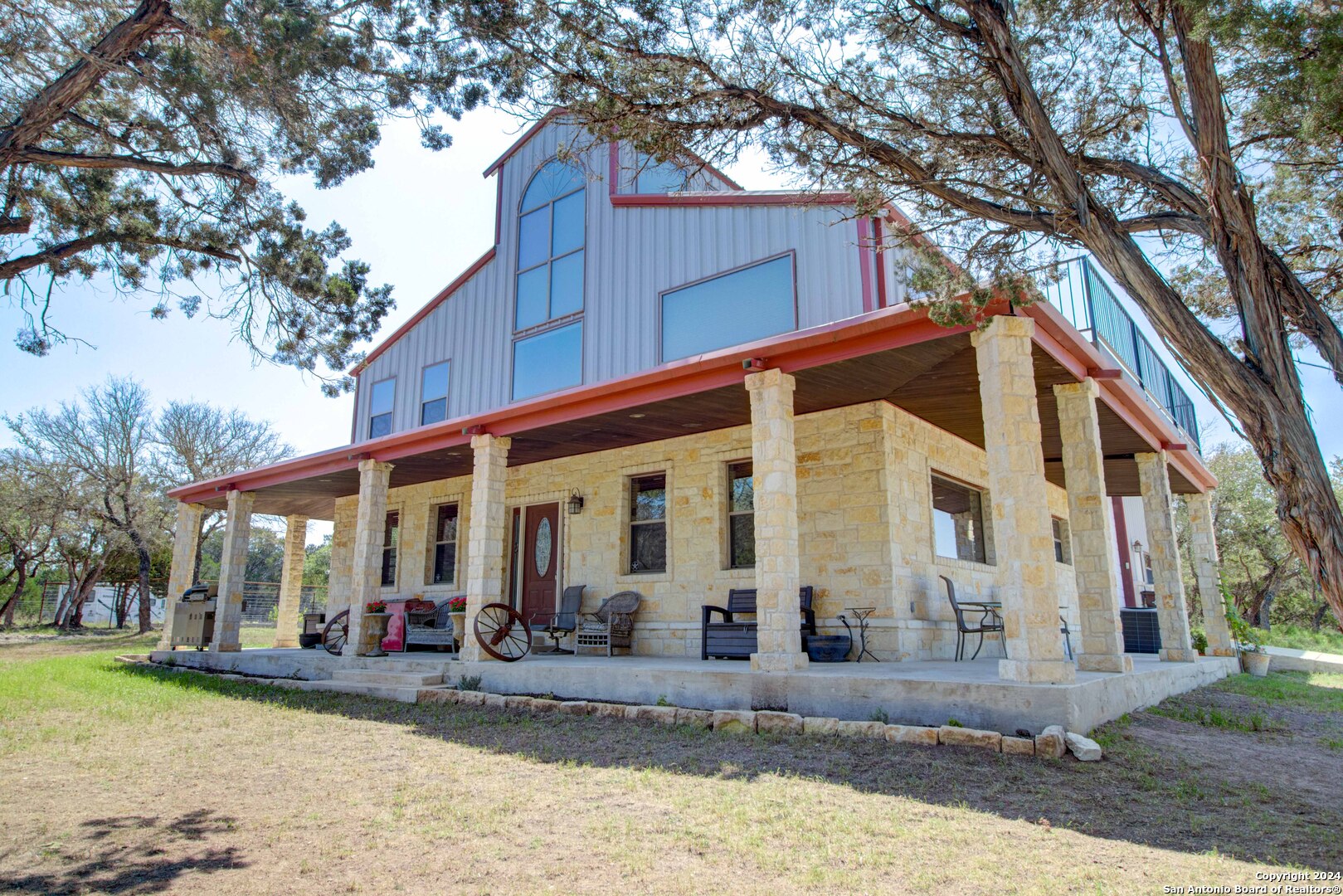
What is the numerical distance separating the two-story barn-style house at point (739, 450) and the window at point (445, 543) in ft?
0.17

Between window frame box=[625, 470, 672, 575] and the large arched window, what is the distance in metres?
1.99

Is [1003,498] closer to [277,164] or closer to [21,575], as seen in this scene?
[277,164]

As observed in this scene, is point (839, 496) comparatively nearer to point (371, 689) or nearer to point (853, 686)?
point (853, 686)

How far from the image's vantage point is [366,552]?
36.3ft

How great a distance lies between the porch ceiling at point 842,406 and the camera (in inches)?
300

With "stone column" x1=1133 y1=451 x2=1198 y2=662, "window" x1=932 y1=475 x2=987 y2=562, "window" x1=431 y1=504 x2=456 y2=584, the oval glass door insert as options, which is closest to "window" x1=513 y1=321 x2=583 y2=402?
the oval glass door insert

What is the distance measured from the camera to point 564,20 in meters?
4.89

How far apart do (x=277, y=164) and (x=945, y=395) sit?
711 cm

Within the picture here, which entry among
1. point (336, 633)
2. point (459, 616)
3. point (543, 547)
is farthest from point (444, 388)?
point (459, 616)

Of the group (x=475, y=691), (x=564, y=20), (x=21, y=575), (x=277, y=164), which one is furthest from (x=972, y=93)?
(x=21, y=575)

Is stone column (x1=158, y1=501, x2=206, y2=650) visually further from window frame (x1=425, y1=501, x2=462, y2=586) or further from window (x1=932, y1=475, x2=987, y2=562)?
window (x1=932, y1=475, x2=987, y2=562)

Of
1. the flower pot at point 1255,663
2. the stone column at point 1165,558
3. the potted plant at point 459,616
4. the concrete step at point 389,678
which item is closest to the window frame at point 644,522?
the potted plant at point 459,616

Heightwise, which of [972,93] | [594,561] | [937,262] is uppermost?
[972,93]

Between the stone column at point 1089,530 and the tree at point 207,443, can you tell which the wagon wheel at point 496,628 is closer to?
the stone column at point 1089,530
